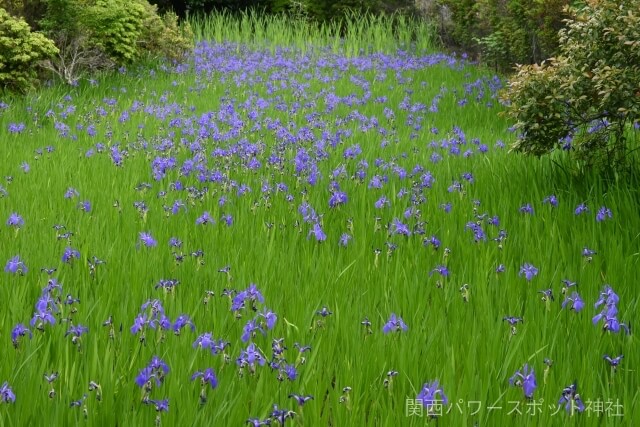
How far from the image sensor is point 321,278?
3.09 m

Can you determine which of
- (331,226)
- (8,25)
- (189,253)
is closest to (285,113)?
(8,25)

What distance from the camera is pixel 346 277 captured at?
316 cm

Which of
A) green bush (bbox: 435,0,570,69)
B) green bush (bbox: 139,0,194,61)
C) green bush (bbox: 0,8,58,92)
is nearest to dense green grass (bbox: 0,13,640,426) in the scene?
green bush (bbox: 0,8,58,92)

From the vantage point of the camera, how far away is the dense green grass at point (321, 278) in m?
2.05

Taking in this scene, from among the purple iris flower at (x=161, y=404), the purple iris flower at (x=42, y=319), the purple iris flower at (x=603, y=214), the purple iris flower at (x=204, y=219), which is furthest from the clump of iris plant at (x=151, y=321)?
the purple iris flower at (x=603, y=214)

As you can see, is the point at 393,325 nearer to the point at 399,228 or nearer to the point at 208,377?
the point at 208,377

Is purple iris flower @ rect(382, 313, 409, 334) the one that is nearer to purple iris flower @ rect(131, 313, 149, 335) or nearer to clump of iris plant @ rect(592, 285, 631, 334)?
clump of iris plant @ rect(592, 285, 631, 334)

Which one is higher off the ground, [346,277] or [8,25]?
[8,25]

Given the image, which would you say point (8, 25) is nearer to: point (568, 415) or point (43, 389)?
point (43, 389)

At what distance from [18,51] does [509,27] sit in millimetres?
7399

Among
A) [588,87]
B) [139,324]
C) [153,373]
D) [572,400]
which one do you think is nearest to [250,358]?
[153,373]

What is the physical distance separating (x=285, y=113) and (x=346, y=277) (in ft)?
17.0

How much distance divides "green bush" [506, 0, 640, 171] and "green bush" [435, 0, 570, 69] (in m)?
3.28

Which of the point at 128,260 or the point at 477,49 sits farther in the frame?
the point at 477,49
